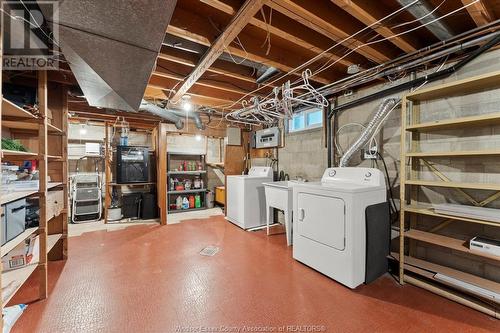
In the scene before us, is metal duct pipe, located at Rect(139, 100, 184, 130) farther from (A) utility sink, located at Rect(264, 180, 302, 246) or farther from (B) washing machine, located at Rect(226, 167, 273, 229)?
(A) utility sink, located at Rect(264, 180, 302, 246)

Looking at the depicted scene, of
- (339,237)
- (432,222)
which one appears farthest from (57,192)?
(432,222)

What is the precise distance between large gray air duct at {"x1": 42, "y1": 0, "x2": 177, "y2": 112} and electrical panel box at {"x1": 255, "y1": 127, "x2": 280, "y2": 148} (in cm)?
270

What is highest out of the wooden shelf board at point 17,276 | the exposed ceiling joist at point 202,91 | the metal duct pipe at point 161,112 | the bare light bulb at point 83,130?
the exposed ceiling joist at point 202,91

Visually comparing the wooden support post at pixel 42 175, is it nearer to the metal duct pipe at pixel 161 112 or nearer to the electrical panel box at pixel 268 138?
the metal duct pipe at pixel 161 112

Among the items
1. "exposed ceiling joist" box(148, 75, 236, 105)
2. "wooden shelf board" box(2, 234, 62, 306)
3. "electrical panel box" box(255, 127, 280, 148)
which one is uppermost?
"exposed ceiling joist" box(148, 75, 236, 105)

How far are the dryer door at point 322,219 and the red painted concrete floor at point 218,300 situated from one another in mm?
417

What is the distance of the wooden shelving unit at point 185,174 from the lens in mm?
5352

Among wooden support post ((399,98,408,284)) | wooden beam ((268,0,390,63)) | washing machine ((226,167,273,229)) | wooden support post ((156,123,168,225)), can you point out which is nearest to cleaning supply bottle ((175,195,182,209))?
wooden support post ((156,123,168,225))

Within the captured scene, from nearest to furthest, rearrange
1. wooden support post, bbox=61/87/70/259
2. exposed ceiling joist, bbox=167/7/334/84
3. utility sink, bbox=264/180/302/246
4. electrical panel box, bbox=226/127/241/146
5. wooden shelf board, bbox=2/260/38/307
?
wooden shelf board, bbox=2/260/38/307
exposed ceiling joist, bbox=167/7/334/84
wooden support post, bbox=61/87/70/259
utility sink, bbox=264/180/302/246
electrical panel box, bbox=226/127/241/146

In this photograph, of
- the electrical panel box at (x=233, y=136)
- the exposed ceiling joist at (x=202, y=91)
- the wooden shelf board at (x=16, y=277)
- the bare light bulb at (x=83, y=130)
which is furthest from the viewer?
the electrical panel box at (x=233, y=136)

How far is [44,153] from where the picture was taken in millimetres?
1890

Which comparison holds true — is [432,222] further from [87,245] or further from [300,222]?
[87,245]

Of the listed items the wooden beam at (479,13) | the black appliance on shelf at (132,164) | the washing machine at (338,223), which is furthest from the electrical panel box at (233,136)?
the wooden beam at (479,13)

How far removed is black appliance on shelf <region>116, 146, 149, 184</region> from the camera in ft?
14.5
